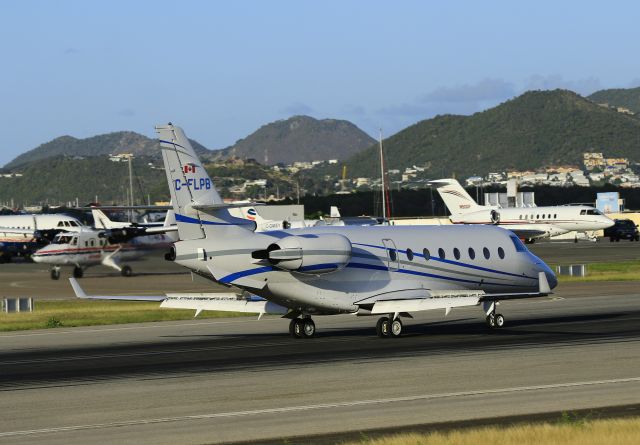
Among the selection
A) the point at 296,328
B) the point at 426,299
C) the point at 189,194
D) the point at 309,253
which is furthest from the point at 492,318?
the point at 189,194

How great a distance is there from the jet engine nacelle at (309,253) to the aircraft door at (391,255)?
1.74 meters

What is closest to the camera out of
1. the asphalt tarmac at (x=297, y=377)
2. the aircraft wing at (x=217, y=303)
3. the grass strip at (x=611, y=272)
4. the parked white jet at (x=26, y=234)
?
the asphalt tarmac at (x=297, y=377)

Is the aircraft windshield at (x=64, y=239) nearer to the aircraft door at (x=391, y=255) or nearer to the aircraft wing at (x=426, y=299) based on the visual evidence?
the aircraft door at (x=391, y=255)

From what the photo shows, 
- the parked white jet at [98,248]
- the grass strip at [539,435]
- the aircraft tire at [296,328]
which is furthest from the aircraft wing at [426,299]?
the parked white jet at [98,248]

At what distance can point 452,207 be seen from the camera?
349 feet

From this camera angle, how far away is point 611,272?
201 feet

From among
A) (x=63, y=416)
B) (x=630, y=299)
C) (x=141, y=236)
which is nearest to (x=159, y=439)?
(x=63, y=416)

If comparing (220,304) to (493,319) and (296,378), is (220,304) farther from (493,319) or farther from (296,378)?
(296,378)

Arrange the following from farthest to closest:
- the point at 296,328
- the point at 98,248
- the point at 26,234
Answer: the point at 26,234, the point at 98,248, the point at 296,328

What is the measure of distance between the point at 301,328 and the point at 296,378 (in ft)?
27.6

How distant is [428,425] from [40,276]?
61977 mm

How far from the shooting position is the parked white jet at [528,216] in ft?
333

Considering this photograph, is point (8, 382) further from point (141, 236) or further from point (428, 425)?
point (141, 236)

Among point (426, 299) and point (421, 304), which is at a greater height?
point (426, 299)
